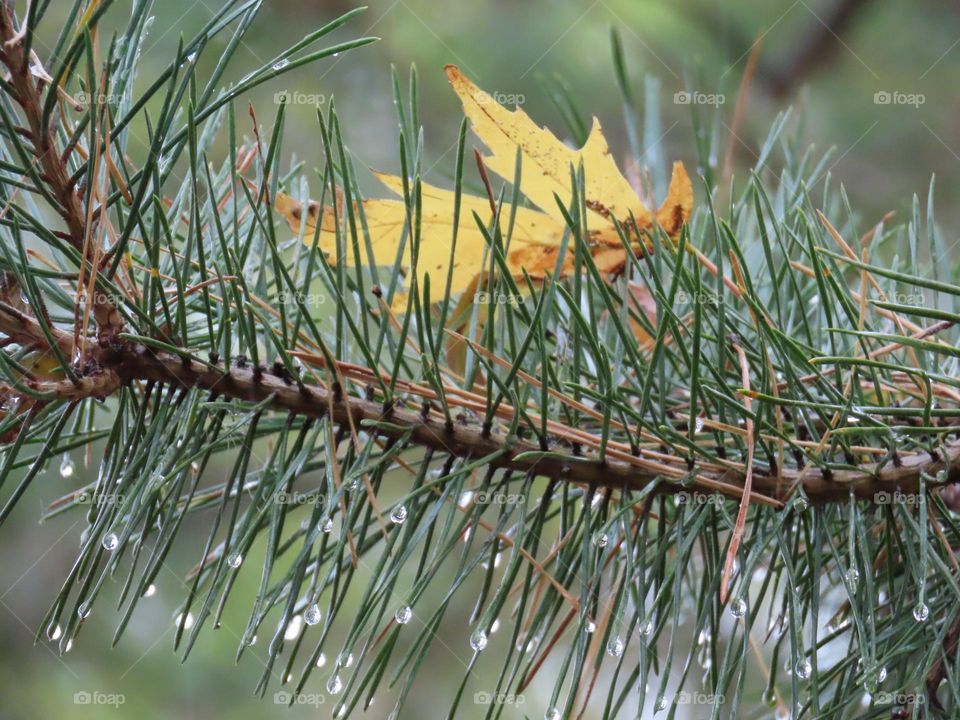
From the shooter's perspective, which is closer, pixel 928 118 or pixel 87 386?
pixel 87 386

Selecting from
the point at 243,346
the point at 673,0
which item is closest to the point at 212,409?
the point at 243,346

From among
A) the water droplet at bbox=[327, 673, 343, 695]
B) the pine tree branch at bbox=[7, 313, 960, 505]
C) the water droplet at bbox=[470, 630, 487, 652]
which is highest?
the pine tree branch at bbox=[7, 313, 960, 505]

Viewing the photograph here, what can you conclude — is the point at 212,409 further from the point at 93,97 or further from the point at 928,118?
the point at 928,118
